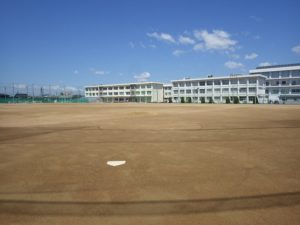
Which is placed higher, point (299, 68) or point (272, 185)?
point (299, 68)

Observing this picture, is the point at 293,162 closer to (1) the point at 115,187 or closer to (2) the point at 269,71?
(1) the point at 115,187

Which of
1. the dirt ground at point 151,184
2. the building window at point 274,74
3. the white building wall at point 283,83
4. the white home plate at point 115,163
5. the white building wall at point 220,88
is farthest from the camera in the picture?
the building window at point 274,74

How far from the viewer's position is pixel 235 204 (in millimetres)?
3879

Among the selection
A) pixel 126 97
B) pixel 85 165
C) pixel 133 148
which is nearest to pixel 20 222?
pixel 85 165

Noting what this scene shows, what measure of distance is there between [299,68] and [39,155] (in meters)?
87.4

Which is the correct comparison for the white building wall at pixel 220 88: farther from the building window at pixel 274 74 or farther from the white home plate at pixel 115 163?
the white home plate at pixel 115 163

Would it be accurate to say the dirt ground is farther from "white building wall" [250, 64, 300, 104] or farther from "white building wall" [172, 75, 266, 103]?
"white building wall" [250, 64, 300, 104]

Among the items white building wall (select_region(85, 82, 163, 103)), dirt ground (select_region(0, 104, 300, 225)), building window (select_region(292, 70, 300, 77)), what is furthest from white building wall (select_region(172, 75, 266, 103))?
dirt ground (select_region(0, 104, 300, 225))

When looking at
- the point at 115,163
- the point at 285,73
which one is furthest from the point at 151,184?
the point at 285,73

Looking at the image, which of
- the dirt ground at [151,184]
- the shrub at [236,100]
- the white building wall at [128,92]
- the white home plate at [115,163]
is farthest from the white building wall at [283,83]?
the white home plate at [115,163]

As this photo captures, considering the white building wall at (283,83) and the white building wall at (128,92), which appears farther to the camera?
the white building wall at (128,92)

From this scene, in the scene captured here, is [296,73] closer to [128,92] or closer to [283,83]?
[283,83]

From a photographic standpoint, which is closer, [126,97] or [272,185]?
[272,185]

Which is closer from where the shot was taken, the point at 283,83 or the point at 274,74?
the point at 283,83
